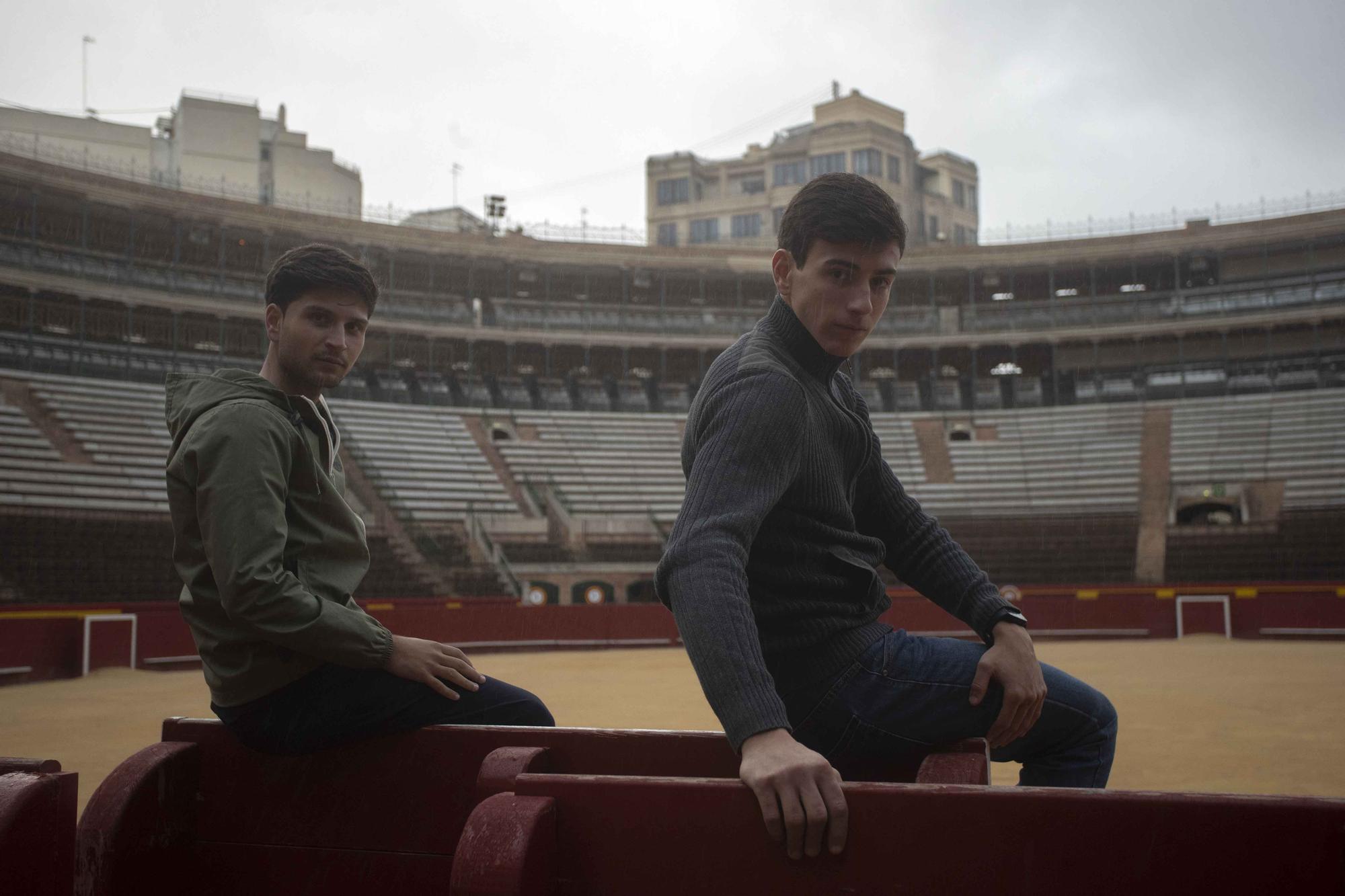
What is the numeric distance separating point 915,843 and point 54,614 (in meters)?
15.4

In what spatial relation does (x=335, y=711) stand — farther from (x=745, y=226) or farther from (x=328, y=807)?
(x=745, y=226)

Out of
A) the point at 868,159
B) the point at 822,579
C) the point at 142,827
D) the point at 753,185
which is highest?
the point at 753,185

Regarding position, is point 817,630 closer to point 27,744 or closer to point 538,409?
point 27,744

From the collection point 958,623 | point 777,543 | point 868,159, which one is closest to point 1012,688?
point 777,543

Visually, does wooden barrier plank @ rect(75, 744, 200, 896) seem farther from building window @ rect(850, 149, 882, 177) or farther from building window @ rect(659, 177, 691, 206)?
building window @ rect(659, 177, 691, 206)

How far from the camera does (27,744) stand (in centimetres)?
706

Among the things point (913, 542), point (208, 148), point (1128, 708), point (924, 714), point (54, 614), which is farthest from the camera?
point (208, 148)

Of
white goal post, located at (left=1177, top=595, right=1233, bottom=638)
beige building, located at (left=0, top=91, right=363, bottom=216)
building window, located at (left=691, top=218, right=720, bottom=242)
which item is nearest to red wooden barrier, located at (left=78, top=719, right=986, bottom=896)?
white goal post, located at (left=1177, top=595, right=1233, bottom=638)

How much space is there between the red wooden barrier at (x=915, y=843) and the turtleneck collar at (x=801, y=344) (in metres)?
0.90

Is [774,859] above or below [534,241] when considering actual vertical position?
below

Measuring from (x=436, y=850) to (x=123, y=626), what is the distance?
13.9 metres

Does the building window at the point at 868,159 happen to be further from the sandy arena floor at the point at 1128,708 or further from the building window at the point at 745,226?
the sandy arena floor at the point at 1128,708

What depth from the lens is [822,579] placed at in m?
1.83

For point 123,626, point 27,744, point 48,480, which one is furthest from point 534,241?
point 27,744
